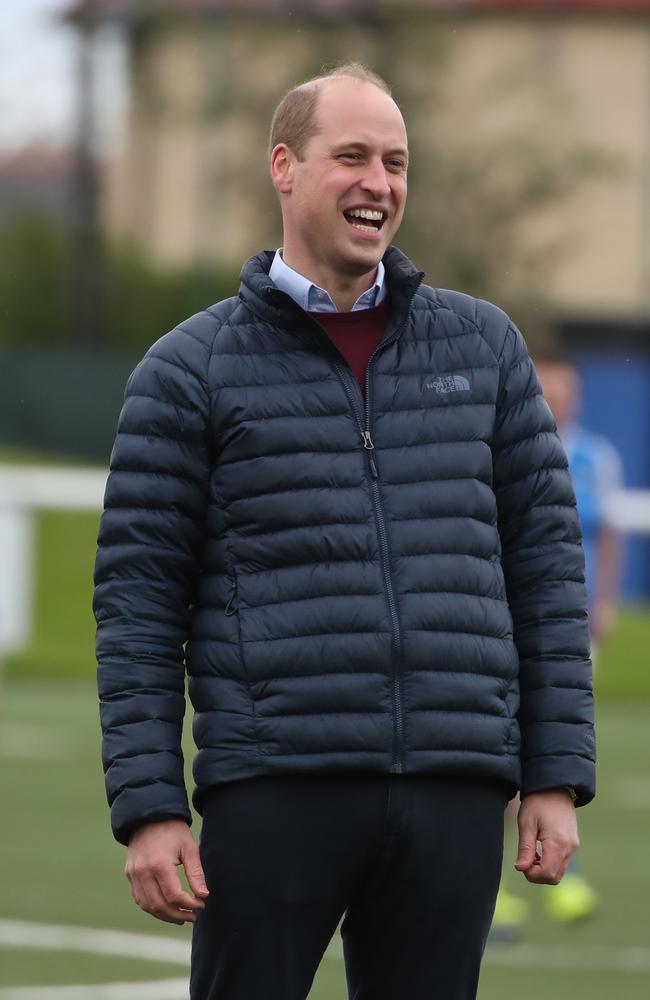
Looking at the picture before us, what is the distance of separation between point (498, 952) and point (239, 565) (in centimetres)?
398

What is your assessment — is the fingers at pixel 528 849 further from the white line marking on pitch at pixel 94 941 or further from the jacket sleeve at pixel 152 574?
the white line marking on pitch at pixel 94 941

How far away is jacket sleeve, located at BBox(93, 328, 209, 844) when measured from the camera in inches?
148

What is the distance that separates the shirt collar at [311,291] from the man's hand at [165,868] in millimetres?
889

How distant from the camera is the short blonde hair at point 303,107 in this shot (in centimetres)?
389

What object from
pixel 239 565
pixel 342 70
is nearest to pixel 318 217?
pixel 342 70

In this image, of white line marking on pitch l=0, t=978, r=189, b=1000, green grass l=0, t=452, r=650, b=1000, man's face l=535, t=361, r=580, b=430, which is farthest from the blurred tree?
white line marking on pitch l=0, t=978, r=189, b=1000

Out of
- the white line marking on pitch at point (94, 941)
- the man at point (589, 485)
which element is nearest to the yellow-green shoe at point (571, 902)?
the man at point (589, 485)

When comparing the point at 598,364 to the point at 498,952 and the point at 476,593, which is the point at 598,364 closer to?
the point at 498,952

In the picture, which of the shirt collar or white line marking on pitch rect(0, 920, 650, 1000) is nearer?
the shirt collar

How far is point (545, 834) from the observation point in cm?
385

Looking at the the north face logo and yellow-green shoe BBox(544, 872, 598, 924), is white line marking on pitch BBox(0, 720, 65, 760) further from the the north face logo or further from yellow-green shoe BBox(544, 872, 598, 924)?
the the north face logo

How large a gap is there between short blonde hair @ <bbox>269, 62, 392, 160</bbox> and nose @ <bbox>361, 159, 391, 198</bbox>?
12 centimetres

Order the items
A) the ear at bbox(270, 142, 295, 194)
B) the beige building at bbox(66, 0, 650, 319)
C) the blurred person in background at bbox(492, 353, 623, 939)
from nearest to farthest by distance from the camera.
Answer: the ear at bbox(270, 142, 295, 194) → the blurred person in background at bbox(492, 353, 623, 939) → the beige building at bbox(66, 0, 650, 319)

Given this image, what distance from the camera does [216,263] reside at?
36.6 meters
